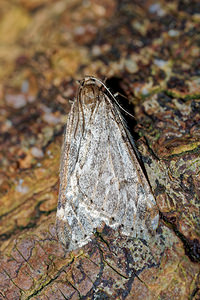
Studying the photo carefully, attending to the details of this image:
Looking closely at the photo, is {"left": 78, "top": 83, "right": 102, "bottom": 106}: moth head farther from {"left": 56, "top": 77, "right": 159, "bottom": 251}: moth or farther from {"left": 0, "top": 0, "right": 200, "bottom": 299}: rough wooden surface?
{"left": 0, "top": 0, "right": 200, "bottom": 299}: rough wooden surface

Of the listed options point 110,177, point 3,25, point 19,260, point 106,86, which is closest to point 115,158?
point 110,177

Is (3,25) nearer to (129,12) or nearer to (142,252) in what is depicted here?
(129,12)

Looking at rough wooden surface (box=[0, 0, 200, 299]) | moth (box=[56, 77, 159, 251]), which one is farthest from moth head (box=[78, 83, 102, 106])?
rough wooden surface (box=[0, 0, 200, 299])

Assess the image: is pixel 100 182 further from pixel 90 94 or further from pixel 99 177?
pixel 90 94

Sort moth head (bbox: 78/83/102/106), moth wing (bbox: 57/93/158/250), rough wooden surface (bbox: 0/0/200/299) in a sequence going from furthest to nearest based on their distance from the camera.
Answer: moth head (bbox: 78/83/102/106) → moth wing (bbox: 57/93/158/250) → rough wooden surface (bbox: 0/0/200/299)

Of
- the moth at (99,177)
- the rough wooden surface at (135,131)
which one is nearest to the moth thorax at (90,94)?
the moth at (99,177)

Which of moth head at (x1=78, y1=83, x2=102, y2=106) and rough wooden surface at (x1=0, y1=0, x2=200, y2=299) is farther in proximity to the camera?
moth head at (x1=78, y1=83, x2=102, y2=106)
